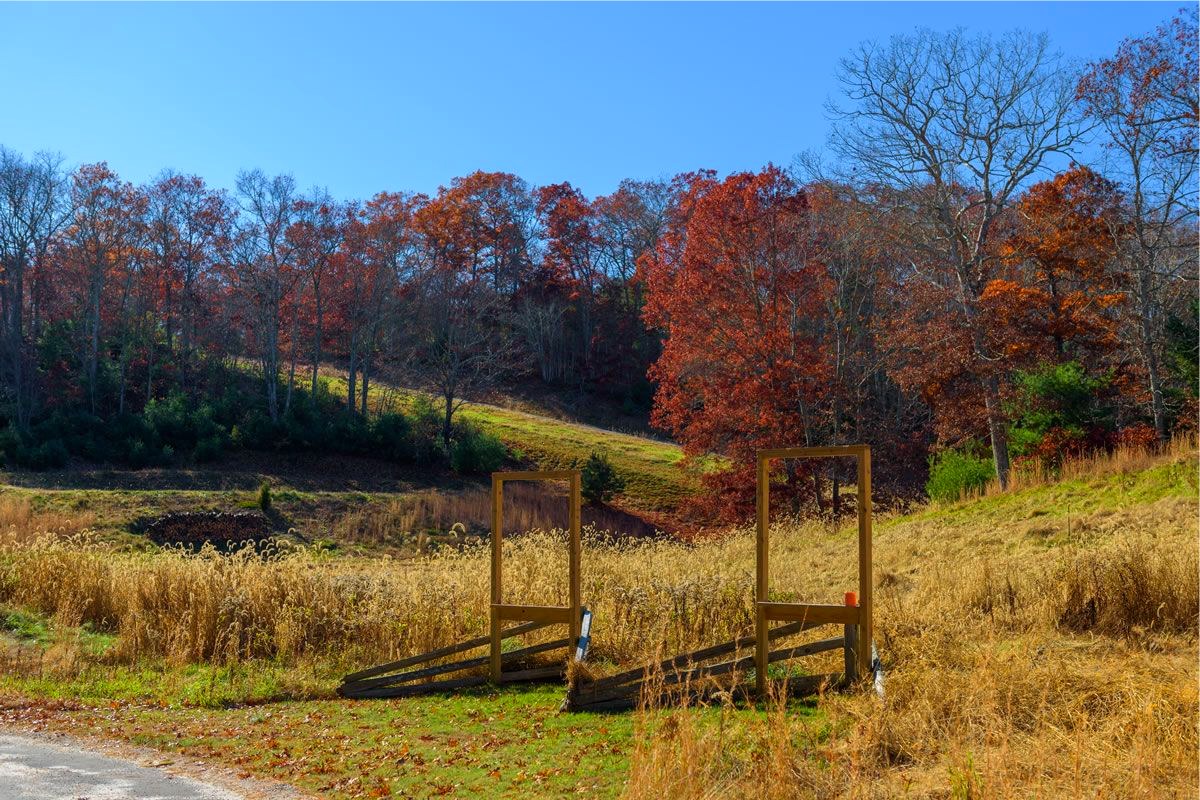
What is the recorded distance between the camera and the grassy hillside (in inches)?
242

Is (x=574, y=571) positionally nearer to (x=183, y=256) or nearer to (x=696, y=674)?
(x=696, y=674)

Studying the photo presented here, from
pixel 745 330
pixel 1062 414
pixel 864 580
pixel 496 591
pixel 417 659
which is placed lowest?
pixel 417 659

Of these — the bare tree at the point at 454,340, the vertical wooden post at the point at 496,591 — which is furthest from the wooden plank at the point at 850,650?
the bare tree at the point at 454,340

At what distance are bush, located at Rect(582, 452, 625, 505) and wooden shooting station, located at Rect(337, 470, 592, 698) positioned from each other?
24.4 m

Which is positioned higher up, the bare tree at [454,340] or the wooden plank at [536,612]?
the bare tree at [454,340]

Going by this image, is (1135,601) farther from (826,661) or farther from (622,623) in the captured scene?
(622,623)

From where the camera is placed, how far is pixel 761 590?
9.20 meters

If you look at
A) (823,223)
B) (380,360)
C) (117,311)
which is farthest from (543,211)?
(823,223)

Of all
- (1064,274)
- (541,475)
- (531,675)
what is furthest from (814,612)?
(1064,274)

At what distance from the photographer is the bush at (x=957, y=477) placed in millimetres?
22312

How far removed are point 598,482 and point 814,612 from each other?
26.8 m

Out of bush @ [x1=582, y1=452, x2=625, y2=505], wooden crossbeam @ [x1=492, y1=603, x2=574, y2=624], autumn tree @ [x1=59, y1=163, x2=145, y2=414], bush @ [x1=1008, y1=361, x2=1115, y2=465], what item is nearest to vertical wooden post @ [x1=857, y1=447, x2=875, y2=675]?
wooden crossbeam @ [x1=492, y1=603, x2=574, y2=624]

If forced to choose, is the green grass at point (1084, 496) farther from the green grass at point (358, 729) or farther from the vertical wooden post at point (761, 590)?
the green grass at point (358, 729)

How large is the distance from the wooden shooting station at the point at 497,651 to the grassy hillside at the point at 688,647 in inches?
17.0
